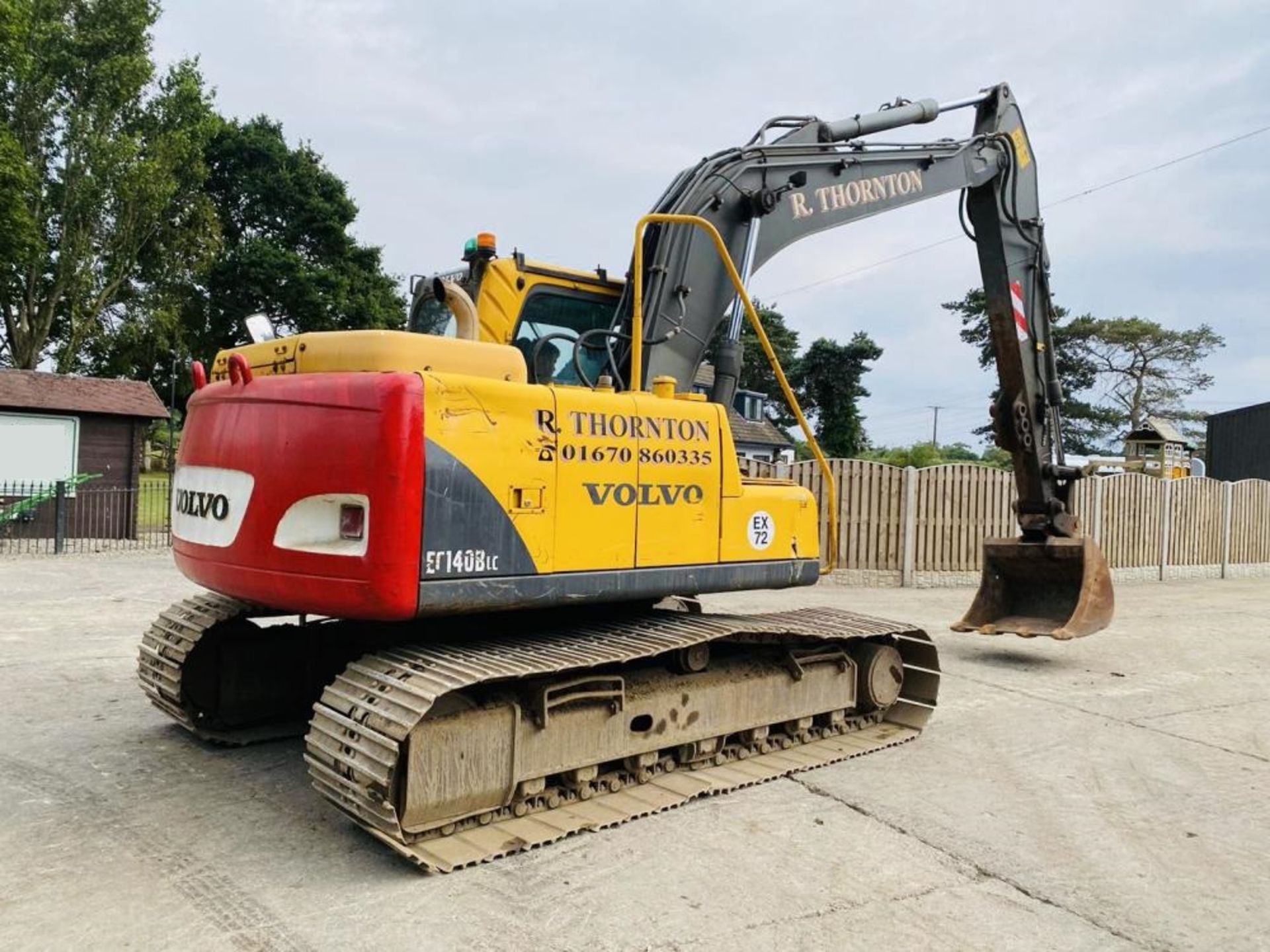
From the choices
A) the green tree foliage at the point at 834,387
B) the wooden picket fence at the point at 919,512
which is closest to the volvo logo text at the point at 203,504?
the wooden picket fence at the point at 919,512

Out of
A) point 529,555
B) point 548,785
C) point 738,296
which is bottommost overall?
point 548,785

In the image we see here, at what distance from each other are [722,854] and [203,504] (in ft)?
8.83

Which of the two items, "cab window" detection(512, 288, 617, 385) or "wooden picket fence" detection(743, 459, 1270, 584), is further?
"wooden picket fence" detection(743, 459, 1270, 584)

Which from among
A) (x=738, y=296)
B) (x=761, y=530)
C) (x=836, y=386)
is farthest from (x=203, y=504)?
(x=836, y=386)

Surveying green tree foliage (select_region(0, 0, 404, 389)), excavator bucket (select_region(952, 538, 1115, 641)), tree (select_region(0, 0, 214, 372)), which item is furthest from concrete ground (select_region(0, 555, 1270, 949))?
tree (select_region(0, 0, 214, 372))

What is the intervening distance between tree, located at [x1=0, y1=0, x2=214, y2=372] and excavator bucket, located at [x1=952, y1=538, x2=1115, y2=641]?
25822mm

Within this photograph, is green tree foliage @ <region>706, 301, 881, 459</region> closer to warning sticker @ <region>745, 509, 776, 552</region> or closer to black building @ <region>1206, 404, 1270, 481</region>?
black building @ <region>1206, 404, 1270, 481</region>

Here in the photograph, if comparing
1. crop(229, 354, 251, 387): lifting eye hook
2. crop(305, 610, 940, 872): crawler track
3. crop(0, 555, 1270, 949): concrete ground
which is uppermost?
crop(229, 354, 251, 387): lifting eye hook

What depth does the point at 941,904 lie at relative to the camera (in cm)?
349

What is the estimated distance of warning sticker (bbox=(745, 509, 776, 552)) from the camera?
4.99 metres

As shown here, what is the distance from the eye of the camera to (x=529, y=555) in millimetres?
4020

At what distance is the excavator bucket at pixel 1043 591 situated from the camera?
7906mm

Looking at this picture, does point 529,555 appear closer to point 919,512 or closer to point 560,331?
point 560,331

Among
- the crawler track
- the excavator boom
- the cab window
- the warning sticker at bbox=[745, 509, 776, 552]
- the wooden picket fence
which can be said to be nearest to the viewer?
the crawler track
